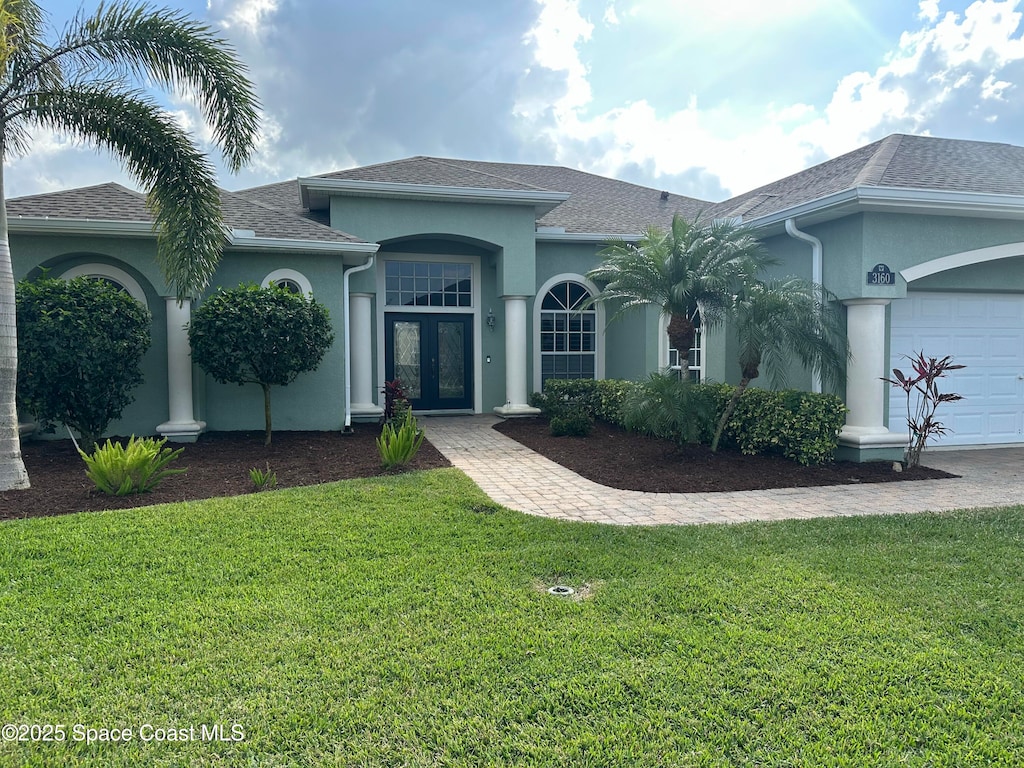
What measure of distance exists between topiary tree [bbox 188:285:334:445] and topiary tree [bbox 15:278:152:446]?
925 millimetres

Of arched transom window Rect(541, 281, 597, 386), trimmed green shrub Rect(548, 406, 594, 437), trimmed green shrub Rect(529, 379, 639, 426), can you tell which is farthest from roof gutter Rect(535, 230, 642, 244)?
trimmed green shrub Rect(548, 406, 594, 437)

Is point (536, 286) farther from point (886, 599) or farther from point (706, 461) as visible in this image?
point (886, 599)

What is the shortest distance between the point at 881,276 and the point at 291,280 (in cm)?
928

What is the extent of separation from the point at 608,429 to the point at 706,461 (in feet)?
11.4

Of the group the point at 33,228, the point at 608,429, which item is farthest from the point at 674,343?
the point at 33,228

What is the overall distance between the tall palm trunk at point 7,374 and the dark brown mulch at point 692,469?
6.51 meters

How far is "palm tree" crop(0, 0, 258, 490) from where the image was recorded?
7.29 metres

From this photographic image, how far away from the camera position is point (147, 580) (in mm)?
4477

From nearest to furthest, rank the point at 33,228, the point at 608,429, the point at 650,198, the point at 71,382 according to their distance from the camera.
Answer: the point at 71,382
the point at 33,228
the point at 608,429
the point at 650,198

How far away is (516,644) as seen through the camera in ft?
11.6

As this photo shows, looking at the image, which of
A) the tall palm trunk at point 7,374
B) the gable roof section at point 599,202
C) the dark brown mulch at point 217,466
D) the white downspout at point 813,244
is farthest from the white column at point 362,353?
the white downspout at point 813,244

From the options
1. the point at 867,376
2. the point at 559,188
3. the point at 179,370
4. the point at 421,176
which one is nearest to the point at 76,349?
the point at 179,370

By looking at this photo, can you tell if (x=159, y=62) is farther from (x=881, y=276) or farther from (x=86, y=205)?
(x=881, y=276)

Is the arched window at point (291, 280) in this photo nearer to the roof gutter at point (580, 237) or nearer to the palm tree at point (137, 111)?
the palm tree at point (137, 111)
